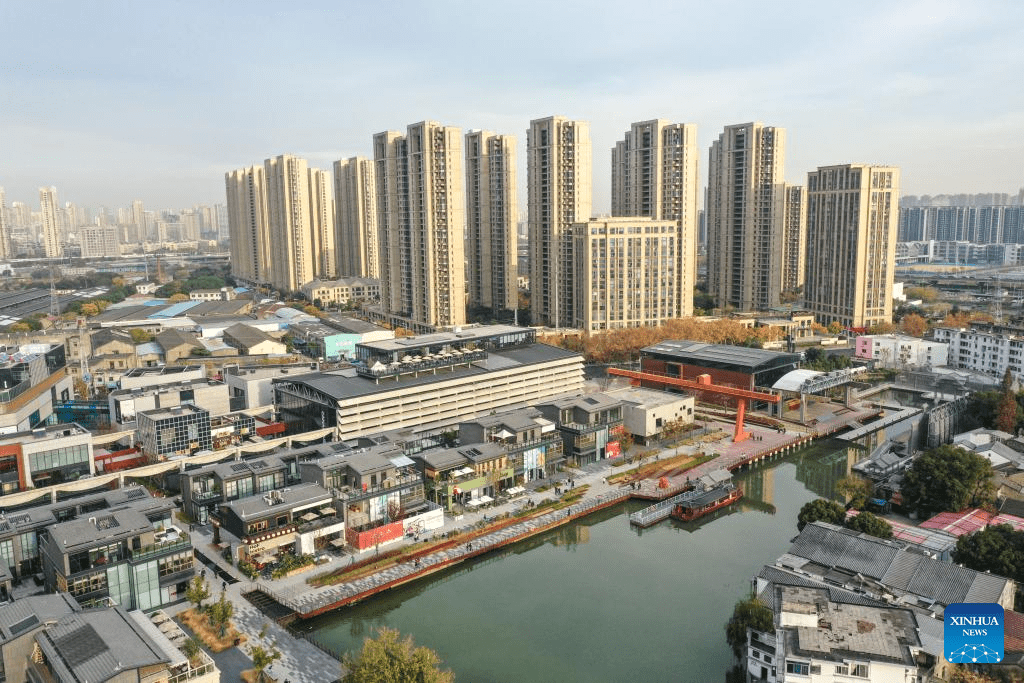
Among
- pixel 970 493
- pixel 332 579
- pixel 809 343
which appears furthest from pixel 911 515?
pixel 809 343

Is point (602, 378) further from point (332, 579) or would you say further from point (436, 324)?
point (332, 579)

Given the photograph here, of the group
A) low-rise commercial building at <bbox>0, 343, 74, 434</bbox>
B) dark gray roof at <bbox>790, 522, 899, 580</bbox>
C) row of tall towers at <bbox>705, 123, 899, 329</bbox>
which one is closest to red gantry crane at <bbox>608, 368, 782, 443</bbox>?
dark gray roof at <bbox>790, 522, 899, 580</bbox>

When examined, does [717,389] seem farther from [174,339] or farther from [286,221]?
[286,221]

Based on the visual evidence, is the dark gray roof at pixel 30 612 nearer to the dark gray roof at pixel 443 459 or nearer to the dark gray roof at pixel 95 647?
the dark gray roof at pixel 95 647

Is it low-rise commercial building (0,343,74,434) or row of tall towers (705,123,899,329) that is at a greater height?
row of tall towers (705,123,899,329)

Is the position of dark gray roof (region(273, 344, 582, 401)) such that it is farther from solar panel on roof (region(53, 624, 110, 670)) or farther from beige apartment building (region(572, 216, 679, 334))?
solar panel on roof (region(53, 624, 110, 670))

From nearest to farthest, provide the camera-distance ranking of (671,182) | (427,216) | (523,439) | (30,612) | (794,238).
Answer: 1. (30,612)
2. (523,439)
3. (427,216)
4. (671,182)
5. (794,238)

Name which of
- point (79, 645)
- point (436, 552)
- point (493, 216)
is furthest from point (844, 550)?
point (493, 216)
